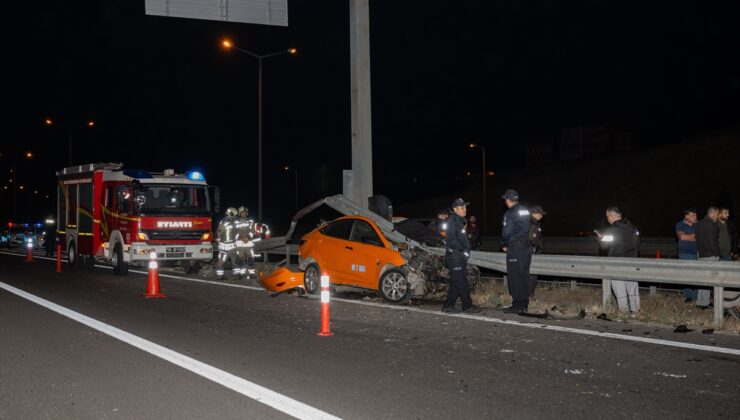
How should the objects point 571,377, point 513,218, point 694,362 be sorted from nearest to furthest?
1. point 571,377
2. point 694,362
3. point 513,218

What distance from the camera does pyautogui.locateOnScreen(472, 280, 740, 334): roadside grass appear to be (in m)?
9.88

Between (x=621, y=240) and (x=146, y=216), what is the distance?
1226cm

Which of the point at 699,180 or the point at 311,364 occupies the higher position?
the point at 699,180

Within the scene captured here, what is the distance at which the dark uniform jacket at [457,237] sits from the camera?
35.9 ft

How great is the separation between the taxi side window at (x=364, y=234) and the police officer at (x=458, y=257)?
1927 millimetres

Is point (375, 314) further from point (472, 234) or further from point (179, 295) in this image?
point (472, 234)

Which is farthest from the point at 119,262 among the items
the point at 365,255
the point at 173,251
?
the point at 365,255

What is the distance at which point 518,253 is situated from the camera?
36.3 feet

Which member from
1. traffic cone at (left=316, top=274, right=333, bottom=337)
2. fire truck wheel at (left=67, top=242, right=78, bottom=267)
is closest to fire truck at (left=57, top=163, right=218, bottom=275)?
fire truck wheel at (left=67, top=242, right=78, bottom=267)

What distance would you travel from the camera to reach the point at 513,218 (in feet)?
36.0

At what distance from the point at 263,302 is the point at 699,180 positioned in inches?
2268

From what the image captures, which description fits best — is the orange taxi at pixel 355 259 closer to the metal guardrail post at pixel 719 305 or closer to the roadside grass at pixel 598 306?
the roadside grass at pixel 598 306

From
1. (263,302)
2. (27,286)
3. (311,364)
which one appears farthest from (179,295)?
(311,364)

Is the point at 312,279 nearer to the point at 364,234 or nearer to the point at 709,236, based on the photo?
the point at 364,234
